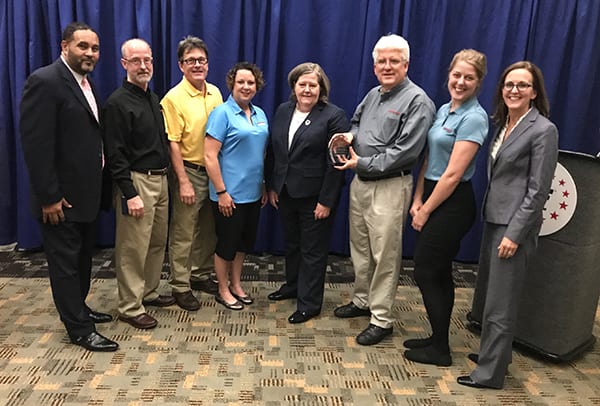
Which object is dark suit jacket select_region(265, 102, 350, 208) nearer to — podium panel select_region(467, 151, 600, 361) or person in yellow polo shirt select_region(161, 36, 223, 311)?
person in yellow polo shirt select_region(161, 36, 223, 311)

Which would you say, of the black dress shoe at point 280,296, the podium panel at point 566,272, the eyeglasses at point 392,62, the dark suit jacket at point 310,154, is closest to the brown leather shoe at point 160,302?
the black dress shoe at point 280,296

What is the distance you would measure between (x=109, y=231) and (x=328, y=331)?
2.15m

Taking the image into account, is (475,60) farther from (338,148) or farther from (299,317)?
(299,317)

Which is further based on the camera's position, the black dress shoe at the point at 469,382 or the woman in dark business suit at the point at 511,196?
the black dress shoe at the point at 469,382

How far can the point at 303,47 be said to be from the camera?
3662mm

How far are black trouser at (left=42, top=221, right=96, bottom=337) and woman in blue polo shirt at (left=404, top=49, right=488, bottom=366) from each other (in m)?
1.64

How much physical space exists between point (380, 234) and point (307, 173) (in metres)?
0.52

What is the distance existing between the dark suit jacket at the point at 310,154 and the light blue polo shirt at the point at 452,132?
525 millimetres

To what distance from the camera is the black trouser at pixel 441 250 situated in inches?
89.1

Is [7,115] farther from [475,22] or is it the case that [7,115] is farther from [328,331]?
[475,22]

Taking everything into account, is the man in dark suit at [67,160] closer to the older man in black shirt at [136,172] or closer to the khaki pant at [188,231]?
the older man in black shirt at [136,172]

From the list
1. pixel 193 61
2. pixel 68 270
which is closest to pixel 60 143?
pixel 68 270

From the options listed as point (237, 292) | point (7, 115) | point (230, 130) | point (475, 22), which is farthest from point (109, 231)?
point (475, 22)

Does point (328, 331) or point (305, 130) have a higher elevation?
point (305, 130)
